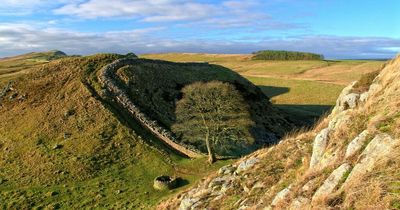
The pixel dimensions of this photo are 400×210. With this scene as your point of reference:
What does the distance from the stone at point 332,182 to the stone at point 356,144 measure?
2.88 feet

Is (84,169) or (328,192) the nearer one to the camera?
(328,192)

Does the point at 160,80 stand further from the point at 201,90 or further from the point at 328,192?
the point at 328,192

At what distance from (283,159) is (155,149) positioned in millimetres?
31253

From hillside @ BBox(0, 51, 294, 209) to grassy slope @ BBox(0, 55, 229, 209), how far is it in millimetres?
113

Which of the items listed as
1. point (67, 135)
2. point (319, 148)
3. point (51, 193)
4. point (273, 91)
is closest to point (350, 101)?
point (319, 148)

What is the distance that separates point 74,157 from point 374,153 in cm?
4182

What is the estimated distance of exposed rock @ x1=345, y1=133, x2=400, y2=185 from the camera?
1268 cm

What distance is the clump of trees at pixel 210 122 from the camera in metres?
50.3

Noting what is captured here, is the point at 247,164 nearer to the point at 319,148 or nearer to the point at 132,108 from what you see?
the point at 319,148

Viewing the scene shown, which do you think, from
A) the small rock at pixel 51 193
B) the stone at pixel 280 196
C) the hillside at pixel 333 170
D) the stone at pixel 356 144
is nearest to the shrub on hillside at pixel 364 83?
the hillside at pixel 333 170

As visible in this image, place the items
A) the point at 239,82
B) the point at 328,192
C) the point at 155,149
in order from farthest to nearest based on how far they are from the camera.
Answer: the point at 239,82, the point at 155,149, the point at 328,192

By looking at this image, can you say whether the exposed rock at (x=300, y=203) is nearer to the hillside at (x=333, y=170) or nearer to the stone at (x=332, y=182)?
the hillside at (x=333, y=170)

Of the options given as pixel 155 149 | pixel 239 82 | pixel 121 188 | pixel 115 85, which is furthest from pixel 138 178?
pixel 239 82

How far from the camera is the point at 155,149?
50219mm
